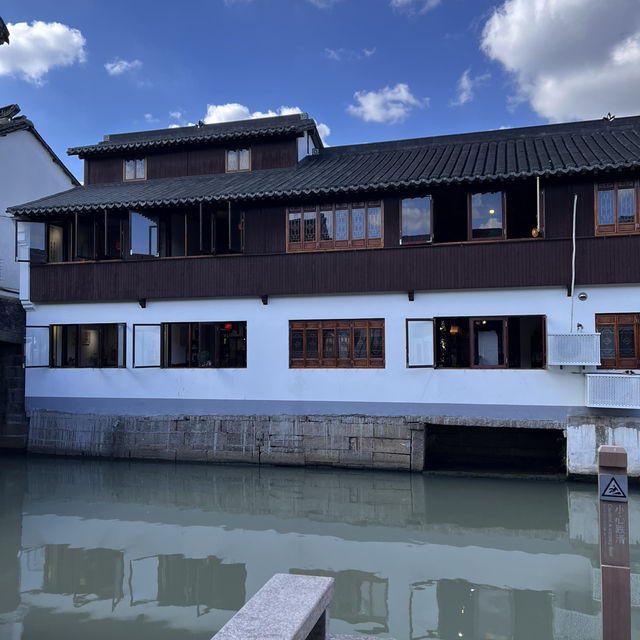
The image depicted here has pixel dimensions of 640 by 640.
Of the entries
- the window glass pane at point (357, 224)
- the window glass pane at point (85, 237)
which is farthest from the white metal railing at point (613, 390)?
the window glass pane at point (85, 237)

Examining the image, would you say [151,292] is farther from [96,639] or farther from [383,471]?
[96,639]

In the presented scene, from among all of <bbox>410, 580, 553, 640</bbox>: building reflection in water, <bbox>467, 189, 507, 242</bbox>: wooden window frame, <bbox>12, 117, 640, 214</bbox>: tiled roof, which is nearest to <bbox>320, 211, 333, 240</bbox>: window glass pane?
<bbox>12, 117, 640, 214</bbox>: tiled roof

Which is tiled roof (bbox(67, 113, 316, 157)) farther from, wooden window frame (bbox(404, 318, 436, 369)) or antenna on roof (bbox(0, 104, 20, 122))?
wooden window frame (bbox(404, 318, 436, 369))

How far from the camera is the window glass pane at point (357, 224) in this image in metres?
15.4

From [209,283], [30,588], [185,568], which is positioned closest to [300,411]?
[209,283]

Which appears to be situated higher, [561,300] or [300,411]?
[561,300]

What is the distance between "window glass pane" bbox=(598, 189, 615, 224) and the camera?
44.9ft

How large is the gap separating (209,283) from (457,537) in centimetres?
981

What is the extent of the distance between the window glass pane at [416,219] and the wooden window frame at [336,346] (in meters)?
2.40

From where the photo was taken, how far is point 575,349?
13.2 metres

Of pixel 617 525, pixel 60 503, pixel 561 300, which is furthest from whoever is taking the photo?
pixel 561 300

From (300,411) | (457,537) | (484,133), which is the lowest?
(457,537)

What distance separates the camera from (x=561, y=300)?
13906mm

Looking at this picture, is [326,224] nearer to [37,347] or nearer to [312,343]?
[312,343]
